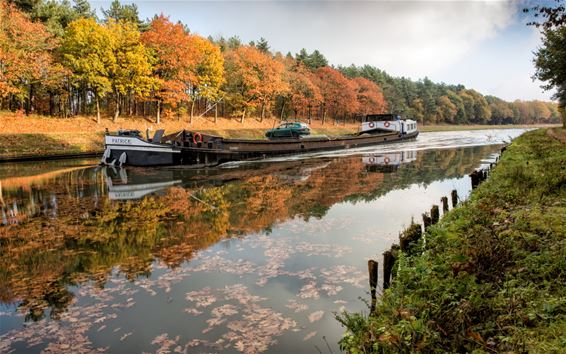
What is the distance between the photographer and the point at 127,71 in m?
44.8

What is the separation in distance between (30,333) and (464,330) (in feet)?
21.8

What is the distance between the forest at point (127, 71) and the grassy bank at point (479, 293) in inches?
1209

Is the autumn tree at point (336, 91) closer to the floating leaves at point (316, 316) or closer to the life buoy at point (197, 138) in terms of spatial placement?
the life buoy at point (197, 138)

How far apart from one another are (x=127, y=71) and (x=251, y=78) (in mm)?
19450

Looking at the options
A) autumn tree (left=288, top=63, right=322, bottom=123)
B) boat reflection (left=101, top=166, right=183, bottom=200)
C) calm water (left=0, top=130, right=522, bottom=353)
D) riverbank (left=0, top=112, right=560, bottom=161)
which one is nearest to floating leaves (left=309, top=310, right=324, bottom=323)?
calm water (left=0, top=130, right=522, bottom=353)

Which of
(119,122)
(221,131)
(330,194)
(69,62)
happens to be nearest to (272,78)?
(221,131)

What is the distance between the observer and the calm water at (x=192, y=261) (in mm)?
6188

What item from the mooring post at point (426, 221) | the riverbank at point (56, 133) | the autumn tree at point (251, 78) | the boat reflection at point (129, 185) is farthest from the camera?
the autumn tree at point (251, 78)

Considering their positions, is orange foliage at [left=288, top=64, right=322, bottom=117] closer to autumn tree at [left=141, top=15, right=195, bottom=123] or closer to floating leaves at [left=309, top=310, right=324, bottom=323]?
autumn tree at [left=141, top=15, right=195, bottom=123]

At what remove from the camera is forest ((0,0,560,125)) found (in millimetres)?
38812

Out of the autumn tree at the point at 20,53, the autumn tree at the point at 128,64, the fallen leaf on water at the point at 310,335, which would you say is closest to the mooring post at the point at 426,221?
the fallen leaf on water at the point at 310,335

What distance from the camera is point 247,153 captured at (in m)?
33.1

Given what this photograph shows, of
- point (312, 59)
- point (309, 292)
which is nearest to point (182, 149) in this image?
point (309, 292)

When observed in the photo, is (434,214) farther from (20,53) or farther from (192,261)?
(20,53)
